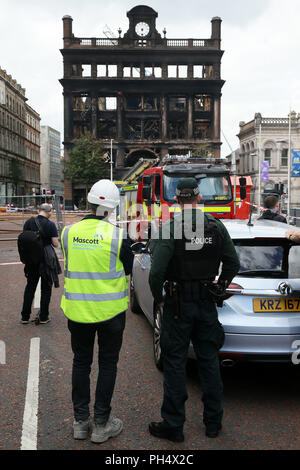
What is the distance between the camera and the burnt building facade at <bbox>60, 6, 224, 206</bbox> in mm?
57469

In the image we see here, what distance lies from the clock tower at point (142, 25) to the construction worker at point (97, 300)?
2399 inches

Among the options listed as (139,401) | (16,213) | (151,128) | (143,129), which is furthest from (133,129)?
(139,401)

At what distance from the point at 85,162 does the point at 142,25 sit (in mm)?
20967

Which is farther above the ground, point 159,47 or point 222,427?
point 159,47

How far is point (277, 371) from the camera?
5.12 m

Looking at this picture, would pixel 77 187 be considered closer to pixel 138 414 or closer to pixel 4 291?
pixel 4 291

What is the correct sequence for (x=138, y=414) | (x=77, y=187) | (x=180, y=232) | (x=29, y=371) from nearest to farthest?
(x=180, y=232)
(x=138, y=414)
(x=29, y=371)
(x=77, y=187)

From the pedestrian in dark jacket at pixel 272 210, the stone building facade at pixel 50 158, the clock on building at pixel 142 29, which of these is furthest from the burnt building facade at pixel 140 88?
the stone building facade at pixel 50 158

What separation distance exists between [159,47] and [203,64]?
5921mm

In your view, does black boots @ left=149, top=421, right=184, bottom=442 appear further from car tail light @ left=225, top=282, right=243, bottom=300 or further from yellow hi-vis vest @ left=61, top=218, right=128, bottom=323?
car tail light @ left=225, top=282, right=243, bottom=300

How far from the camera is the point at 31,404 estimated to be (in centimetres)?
416

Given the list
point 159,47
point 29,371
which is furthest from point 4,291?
point 159,47

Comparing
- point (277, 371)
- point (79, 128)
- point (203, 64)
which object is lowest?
point (277, 371)

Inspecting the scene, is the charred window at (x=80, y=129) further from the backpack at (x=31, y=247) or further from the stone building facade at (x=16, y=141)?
the backpack at (x=31, y=247)
